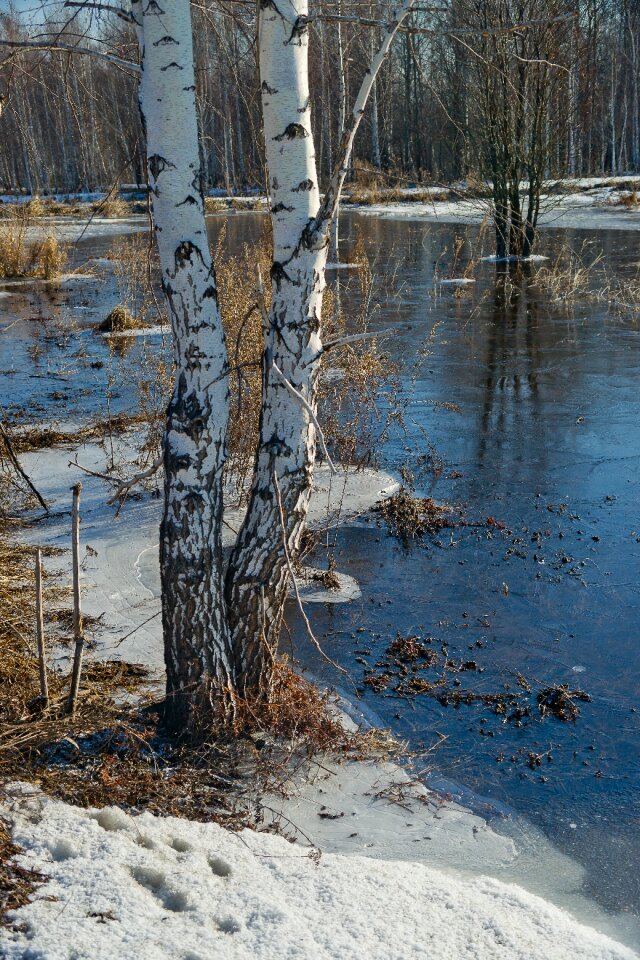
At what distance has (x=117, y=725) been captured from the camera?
139 inches

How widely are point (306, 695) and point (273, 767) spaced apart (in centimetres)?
44

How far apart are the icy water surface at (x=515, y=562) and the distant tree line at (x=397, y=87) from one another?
8.02 ft

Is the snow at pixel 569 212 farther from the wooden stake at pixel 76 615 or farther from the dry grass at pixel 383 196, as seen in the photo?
the wooden stake at pixel 76 615

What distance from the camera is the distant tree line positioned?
3926 mm

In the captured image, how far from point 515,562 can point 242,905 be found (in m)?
3.63

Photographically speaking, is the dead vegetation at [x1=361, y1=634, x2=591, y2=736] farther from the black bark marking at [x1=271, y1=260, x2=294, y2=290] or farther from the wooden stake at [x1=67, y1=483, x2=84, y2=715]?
the black bark marking at [x1=271, y1=260, x2=294, y2=290]

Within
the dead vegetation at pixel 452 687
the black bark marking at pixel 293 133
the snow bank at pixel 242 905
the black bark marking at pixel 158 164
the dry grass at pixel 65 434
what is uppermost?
the black bark marking at pixel 293 133

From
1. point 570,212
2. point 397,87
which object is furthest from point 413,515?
point 397,87

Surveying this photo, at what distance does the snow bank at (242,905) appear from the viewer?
2584mm

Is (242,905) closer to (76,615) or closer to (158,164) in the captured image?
(76,615)

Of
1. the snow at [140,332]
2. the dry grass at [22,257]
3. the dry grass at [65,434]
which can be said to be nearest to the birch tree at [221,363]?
the dry grass at [65,434]

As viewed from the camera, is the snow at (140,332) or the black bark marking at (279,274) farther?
the snow at (140,332)

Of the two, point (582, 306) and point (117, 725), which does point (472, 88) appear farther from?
point (117, 725)

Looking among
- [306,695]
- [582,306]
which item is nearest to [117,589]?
[306,695]
